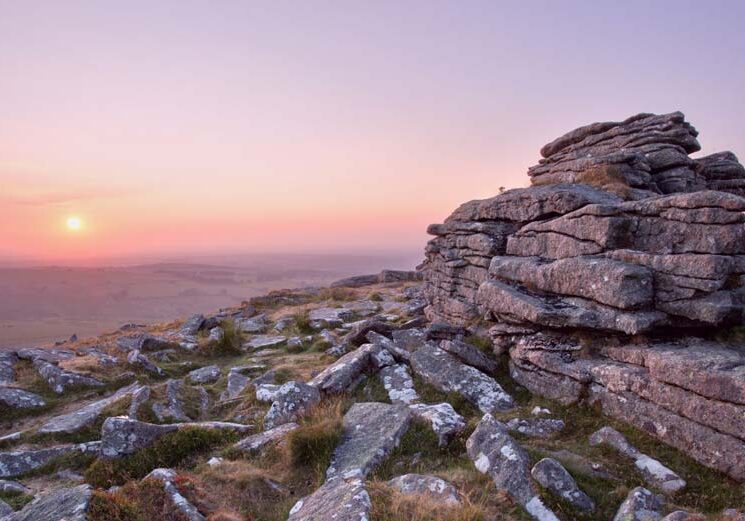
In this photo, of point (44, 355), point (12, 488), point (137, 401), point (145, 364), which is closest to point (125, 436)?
point (12, 488)

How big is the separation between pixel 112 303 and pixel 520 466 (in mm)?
112109

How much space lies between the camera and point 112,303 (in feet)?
325

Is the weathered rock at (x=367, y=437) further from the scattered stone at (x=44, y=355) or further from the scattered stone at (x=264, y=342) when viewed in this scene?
the scattered stone at (x=44, y=355)

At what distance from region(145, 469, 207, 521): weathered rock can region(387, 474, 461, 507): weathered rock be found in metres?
2.99

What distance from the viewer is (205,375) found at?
53.8ft

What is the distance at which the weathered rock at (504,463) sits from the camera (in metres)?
6.25

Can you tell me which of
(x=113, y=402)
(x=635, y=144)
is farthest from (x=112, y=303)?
(x=635, y=144)

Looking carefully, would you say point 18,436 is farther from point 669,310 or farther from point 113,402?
point 669,310

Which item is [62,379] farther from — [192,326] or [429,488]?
[429,488]

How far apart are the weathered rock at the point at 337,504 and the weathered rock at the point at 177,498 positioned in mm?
1413

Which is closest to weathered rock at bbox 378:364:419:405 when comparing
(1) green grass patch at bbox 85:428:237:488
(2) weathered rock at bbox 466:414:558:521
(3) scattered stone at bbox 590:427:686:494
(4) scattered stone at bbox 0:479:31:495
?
(2) weathered rock at bbox 466:414:558:521

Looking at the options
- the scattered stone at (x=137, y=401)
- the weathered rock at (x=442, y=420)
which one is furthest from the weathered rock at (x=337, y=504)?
the scattered stone at (x=137, y=401)

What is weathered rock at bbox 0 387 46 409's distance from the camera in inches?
517

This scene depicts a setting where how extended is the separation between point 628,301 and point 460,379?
15.0 feet
